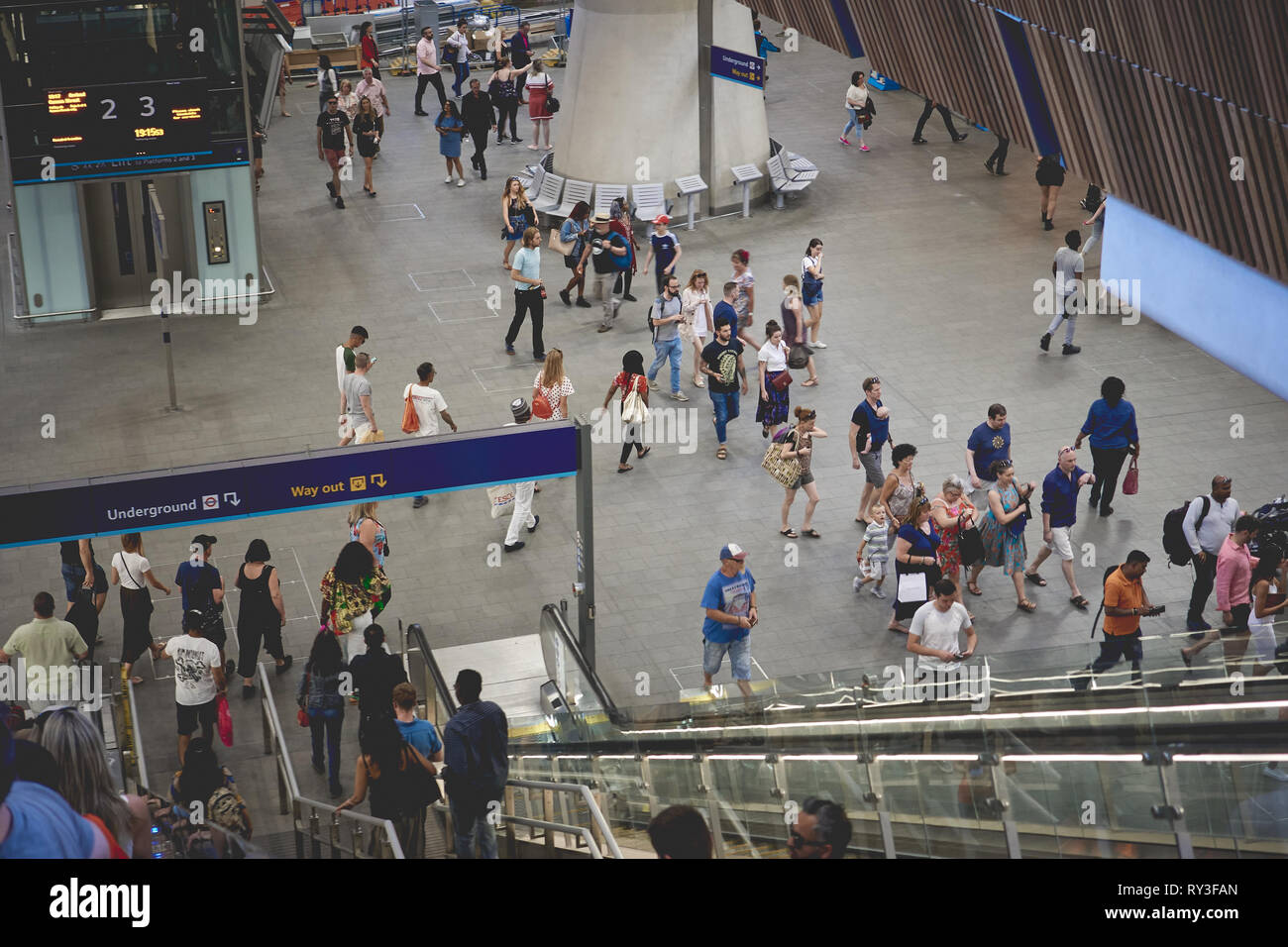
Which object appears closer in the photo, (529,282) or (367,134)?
(529,282)

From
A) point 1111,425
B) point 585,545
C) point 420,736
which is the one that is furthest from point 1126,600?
point 420,736

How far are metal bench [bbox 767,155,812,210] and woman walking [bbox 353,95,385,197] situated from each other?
6271 millimetres

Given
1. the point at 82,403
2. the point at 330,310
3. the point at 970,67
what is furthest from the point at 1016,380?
the point at 82,403

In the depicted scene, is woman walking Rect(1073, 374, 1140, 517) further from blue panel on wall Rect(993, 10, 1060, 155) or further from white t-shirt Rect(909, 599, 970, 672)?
white t-shirt Rect(909, 599, 970, 672)

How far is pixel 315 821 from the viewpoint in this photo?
8.97m

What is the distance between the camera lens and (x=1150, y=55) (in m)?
13.9

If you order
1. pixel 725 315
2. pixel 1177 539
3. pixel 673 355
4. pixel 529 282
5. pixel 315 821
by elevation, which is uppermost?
pixel 529 282

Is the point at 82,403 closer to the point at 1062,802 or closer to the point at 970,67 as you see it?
the point at 970,67

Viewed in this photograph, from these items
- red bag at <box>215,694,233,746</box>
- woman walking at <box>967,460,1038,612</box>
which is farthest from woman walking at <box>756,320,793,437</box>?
red bag at <box>215,694,233,746</box>

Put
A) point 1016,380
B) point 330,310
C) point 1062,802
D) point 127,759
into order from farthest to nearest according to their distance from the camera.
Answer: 1. point 330,310
2. point 1016,380
3. point 127,759
4. point 1062,802

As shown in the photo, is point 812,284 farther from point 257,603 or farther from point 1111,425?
point 257,603

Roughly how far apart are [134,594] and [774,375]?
6.51 metres

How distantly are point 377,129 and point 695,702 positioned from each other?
1735 centimetres

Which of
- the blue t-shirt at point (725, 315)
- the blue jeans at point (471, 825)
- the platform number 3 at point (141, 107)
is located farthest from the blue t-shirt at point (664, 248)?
the blue jeans at point (471, 825)
